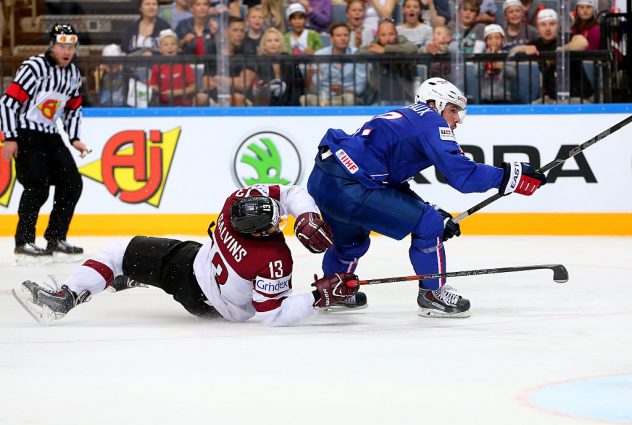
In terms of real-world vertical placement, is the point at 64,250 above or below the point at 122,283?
below

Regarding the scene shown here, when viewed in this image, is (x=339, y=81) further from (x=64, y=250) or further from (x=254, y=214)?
(x=254, y=214)

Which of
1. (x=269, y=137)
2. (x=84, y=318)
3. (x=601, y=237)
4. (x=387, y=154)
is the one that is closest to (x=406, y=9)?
(x=269, y=137)

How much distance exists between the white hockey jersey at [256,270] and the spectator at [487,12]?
4319 mm

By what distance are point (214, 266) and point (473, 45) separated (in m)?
4.52

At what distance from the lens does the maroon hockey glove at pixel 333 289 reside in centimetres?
439

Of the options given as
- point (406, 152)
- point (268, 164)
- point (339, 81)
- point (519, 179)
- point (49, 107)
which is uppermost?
point (339, 81)

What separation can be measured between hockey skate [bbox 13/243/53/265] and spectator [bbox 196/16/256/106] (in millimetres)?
1971

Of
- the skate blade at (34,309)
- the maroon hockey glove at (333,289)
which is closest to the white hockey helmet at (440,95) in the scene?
the maroon hockey glove at (333,289)

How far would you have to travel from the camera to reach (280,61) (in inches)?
338

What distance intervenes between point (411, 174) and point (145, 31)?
4.34 metres

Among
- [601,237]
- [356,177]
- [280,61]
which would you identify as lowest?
[601,237]

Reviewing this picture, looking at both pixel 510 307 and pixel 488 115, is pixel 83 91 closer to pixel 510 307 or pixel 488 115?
pixel 488 115

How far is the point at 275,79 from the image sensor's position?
28.2 ft

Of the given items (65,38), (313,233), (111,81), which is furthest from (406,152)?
(111,81)
